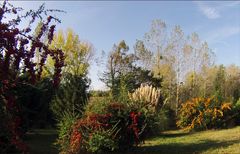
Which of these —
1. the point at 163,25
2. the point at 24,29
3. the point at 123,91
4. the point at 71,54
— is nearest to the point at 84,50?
the point at 71,54

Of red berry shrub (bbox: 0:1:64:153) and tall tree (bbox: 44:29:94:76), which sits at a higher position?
tall tree (bbox: 44:29:94:76)

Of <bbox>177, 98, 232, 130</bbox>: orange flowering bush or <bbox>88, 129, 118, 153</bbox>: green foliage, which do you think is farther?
<bbox>177, 98, 232, 130</bbox>: orange flowering bush

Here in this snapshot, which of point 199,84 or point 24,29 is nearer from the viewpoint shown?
point 24,29

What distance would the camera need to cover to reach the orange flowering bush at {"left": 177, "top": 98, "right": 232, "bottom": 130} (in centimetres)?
1864

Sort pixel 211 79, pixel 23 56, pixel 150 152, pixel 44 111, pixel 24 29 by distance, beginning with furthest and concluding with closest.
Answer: pixel 211 79 → pixel 44 111 → pixel 150 152 → pixel 24 29 → pixel 23 56

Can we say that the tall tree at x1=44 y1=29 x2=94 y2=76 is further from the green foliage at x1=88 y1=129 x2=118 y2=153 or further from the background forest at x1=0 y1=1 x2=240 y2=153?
the green foliage at x1=88 y1=129 x2=118 y2=153

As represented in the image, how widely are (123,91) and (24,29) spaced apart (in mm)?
8614

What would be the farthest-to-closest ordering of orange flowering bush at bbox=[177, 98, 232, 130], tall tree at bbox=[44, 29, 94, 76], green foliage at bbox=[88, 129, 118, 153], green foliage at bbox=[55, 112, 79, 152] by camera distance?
tall tree at bbox=[44, 29, 94, 76]
orange flowering bush at bbox=[177, 98, 232, 130]
green foliage at bbox=[55, 112, 79, 152]
green foliage at bbox=[88, 129, 118, 153]

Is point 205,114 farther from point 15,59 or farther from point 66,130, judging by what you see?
point 15,59

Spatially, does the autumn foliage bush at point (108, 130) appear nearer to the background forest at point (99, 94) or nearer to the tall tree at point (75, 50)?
the background forest at point (99, 94)

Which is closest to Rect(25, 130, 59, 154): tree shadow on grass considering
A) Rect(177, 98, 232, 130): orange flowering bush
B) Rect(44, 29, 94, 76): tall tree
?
Rect(177, 98, 232, 130): orange flowering bush

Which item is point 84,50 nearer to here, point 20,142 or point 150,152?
point 150,152

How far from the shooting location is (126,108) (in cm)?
1076

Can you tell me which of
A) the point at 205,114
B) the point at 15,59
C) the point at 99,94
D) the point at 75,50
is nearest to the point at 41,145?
the point at 99,94
